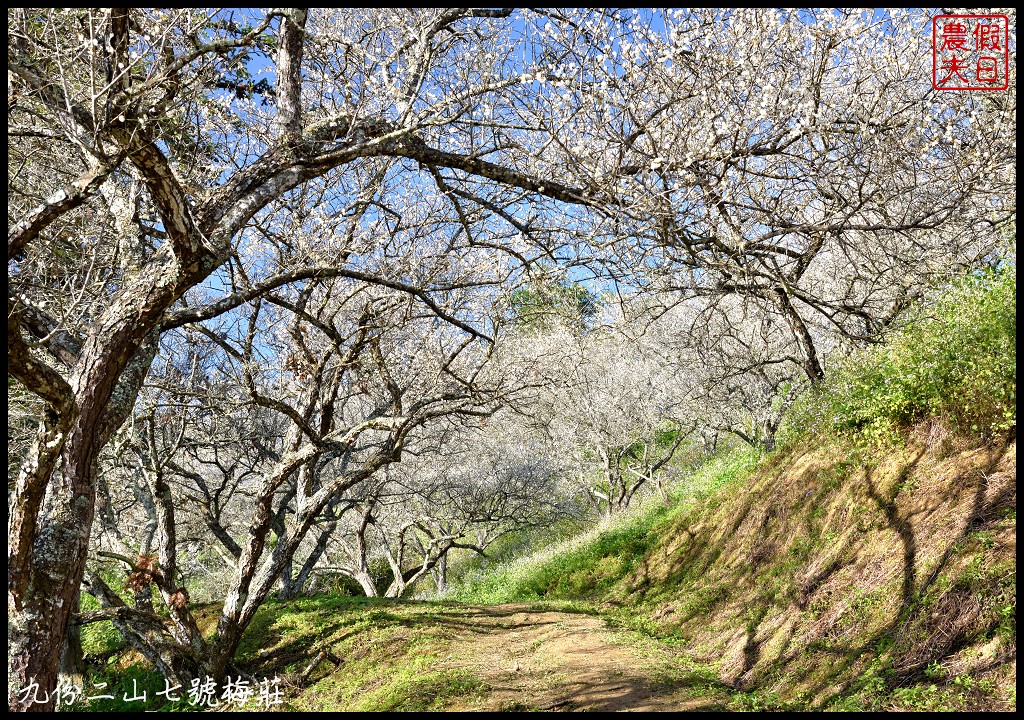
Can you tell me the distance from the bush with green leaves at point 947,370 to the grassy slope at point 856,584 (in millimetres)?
294

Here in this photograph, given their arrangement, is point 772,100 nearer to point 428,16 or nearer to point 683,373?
point 428,16

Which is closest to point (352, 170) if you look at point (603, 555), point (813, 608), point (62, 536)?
point (62, 536)

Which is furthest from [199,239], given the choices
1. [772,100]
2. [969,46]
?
[969,46]

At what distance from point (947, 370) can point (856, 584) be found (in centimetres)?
213

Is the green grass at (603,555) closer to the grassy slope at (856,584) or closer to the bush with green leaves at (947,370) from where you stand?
the grassy slope at (856,584)

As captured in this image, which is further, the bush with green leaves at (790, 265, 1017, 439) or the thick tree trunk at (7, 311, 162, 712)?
the bush with green leaves at (790, 265, 1017, 439)

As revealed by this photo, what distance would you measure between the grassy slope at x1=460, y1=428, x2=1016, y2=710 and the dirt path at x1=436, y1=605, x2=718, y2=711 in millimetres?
547

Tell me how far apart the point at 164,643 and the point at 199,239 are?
477 cm

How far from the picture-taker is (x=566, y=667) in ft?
20.4

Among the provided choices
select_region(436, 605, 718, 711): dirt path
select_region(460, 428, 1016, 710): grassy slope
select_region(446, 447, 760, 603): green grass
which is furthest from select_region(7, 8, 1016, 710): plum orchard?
select_region(446, 447, 760, 603): green grass

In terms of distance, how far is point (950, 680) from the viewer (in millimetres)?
3838

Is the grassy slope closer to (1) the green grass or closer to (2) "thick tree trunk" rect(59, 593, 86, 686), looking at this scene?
(1) the green grass

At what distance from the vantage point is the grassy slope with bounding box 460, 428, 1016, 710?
4.07 m

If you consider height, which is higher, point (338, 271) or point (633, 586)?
point (338, 271)
